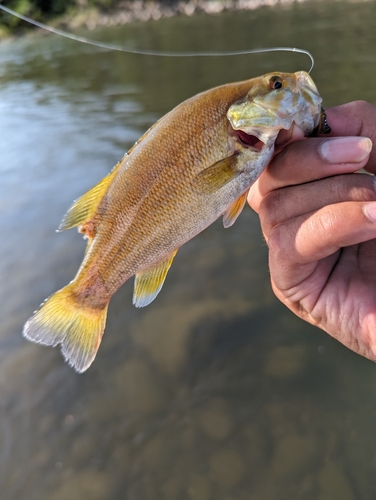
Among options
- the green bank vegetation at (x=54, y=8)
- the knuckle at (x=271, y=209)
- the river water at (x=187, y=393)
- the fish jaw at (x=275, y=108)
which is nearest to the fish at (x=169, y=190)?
the fish jaw at (x=275, y=108)

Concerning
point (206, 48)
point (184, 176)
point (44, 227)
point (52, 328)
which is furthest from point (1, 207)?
point (206, 48)

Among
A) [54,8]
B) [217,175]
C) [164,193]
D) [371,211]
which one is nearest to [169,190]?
[164,193]

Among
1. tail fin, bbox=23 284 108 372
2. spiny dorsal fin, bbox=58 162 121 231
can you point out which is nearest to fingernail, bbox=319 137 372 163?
spiny dorsal fin, bbox=58 162 121 231

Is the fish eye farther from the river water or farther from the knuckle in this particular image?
the river water

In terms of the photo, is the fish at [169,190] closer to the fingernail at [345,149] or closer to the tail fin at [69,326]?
the tail fin at [69,326]

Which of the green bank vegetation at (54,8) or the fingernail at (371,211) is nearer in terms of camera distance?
the fingernail at (371,211)

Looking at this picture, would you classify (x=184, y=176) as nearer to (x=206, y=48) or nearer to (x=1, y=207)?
(x=1, y=207)
